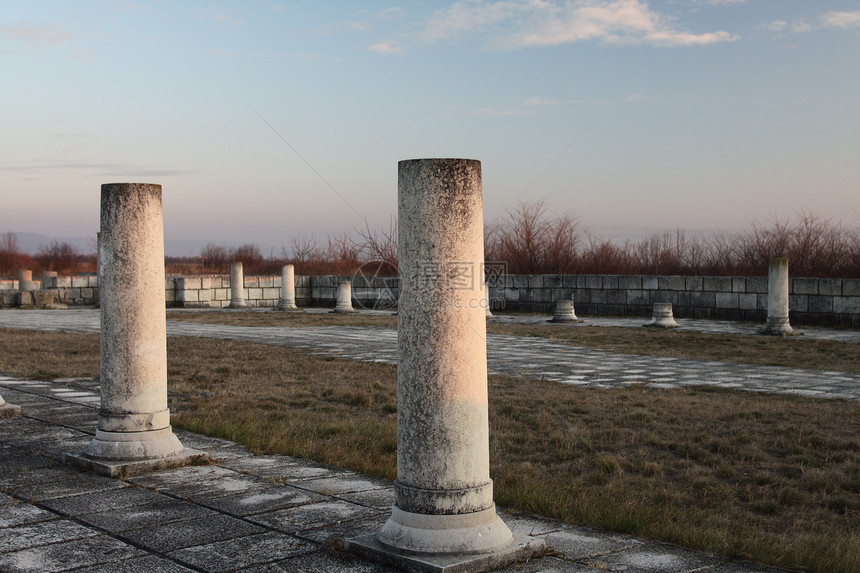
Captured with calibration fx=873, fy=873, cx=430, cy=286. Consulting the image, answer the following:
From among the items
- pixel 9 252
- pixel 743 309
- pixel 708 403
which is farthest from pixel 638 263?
pixel 9 252

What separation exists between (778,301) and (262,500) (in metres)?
13.7

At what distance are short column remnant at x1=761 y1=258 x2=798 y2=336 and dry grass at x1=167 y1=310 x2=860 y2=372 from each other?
2.06 ft

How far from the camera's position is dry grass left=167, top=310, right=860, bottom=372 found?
12.3 m

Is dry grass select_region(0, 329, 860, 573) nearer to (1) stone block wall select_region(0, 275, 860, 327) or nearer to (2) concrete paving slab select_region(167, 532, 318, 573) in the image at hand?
(2) concrete paving slab select_region(167, 532, 318, 573)

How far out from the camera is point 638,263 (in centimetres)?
2520

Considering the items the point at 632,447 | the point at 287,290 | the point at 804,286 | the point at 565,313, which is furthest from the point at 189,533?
the point at 287,290

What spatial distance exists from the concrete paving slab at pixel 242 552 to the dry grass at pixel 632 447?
128 cm

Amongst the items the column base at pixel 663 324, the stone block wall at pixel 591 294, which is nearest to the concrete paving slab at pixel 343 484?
the column base at pixel 663 324

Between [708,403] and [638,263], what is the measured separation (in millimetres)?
17475

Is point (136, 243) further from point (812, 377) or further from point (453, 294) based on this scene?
point (812, 377)

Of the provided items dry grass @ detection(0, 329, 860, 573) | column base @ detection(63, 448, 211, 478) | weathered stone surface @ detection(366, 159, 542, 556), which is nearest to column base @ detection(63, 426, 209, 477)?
column base @ detection(63, 448, 211, 478)

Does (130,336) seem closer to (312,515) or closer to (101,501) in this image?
(101,501)

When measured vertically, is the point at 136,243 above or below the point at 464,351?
above

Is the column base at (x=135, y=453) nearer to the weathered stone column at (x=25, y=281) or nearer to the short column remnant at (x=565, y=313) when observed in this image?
the short column remnant at (x=565, y=313)
